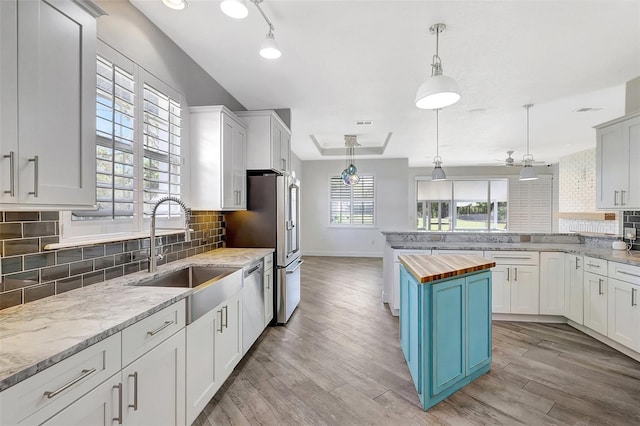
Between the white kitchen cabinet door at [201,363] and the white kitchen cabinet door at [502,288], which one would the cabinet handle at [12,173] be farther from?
the white kitchen cabinet door at [502,288]

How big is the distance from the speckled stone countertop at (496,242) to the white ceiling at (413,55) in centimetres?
182

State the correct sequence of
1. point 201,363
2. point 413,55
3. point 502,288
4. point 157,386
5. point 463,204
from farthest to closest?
1. point 463,204
2. point 502,288
3. point 413,55
4. point 201,363
5. point 157,386

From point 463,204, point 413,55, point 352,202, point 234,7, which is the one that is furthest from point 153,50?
point 463,204

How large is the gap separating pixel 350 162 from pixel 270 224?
534cm

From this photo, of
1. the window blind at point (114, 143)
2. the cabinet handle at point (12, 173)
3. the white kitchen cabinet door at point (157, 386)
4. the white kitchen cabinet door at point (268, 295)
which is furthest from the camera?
the white kitchen cabinet door at point (268, 295)

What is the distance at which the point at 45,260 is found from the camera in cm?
153

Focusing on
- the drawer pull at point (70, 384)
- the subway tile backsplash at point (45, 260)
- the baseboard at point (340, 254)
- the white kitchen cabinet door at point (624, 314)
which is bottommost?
the baseboard at point (340, 254)

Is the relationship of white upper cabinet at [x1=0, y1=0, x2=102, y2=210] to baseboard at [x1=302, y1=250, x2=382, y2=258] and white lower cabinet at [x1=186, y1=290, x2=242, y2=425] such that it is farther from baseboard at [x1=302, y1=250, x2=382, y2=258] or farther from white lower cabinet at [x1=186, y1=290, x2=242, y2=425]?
baseboard at [x1=302, y1=250, x2=382, y2=258]

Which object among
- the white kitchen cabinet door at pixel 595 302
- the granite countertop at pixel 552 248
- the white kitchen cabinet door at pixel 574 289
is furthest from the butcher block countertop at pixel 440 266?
the white kitchen cabinet door at pixel 574 289

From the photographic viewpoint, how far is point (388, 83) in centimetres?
339

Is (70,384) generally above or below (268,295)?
above

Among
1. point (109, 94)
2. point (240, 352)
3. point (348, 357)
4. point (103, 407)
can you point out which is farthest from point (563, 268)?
point (109, 94)

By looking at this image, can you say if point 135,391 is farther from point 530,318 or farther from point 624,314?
point 530,318

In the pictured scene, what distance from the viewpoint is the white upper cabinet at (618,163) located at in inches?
A: 119
